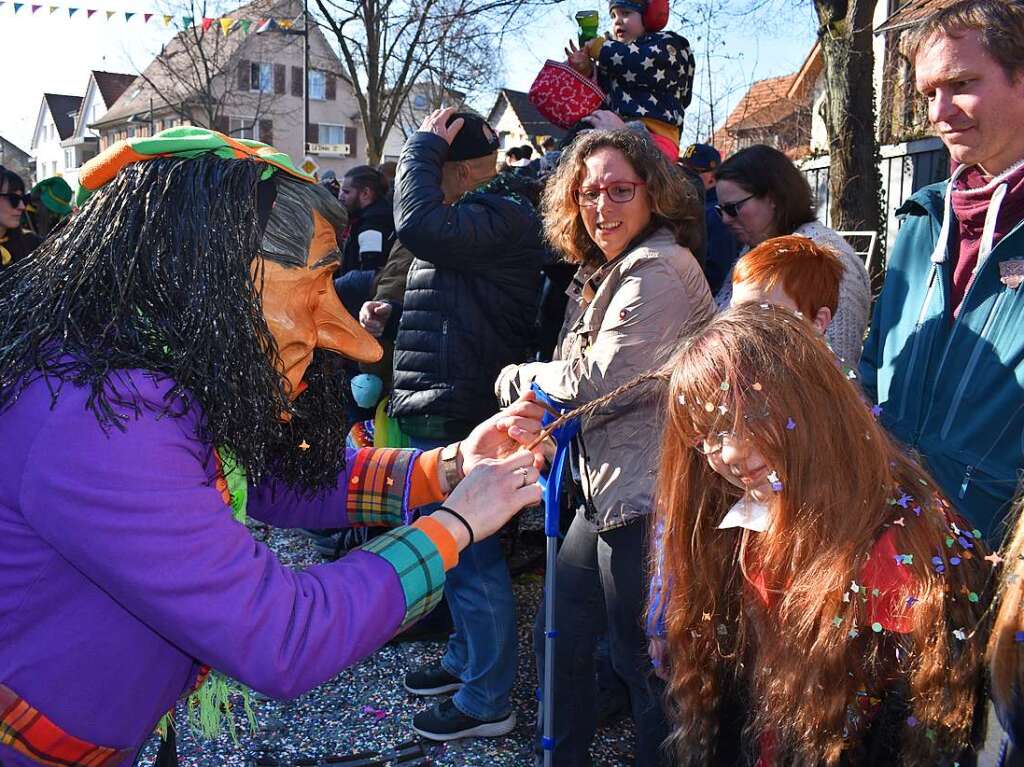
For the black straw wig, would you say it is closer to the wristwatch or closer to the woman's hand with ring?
the woman's hand with ring

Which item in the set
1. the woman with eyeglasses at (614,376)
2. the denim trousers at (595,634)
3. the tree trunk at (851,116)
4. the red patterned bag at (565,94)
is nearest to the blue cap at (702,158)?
the red patterned bag at (565,94)

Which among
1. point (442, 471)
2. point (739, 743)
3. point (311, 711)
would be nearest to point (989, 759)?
point (739, 743)

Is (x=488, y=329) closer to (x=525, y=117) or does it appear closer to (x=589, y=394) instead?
(x=589, y=394)

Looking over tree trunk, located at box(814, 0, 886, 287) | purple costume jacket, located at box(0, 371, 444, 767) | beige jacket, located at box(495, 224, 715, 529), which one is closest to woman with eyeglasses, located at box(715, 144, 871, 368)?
beige jacket, located at box(495, 224, 715, 529)

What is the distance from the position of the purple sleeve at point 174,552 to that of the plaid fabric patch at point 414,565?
119mm

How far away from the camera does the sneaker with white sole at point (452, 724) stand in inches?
125

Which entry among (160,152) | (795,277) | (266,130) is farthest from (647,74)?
(266,130)

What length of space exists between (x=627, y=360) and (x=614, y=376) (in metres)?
0.06

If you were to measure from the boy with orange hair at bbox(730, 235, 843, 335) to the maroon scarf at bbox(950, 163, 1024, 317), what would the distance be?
0.43 meters

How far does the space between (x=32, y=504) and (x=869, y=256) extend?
24.1ft

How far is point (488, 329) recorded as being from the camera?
3.29 m

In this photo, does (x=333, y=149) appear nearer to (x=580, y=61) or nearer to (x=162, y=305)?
(x=580, y=61)

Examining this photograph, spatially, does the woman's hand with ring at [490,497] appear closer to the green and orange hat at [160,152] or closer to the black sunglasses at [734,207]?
the green and orange hat at [160,152]

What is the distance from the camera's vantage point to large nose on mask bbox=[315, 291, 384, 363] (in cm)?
166
